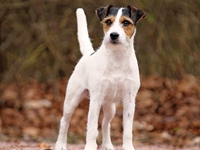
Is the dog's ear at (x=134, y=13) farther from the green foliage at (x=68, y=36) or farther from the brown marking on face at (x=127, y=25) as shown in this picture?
the green foliage at (x=68, y=36)

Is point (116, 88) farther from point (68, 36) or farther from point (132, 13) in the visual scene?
point (68, 36)

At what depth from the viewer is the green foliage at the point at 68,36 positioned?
11.5m

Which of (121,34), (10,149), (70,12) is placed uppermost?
(70,12)

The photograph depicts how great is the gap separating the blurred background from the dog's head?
448 centimetres

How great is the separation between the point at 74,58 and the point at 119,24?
5724mm

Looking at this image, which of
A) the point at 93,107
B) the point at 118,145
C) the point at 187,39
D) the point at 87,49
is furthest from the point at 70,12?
the point at 93,107

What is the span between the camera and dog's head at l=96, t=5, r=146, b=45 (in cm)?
631

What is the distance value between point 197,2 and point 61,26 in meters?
2.81

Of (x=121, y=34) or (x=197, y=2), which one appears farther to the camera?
(x=197, y=2)

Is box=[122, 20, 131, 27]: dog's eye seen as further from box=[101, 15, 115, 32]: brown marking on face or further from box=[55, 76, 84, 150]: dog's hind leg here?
box=[55, 76, 84, 150]: dog's hind leg

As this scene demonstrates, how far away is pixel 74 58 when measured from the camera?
12078 mm

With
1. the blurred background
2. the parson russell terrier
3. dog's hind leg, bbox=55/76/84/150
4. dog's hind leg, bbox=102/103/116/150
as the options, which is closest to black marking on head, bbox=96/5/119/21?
the parson russell terrier

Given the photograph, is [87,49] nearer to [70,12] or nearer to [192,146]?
[192,146]

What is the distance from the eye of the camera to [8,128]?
416 inches
